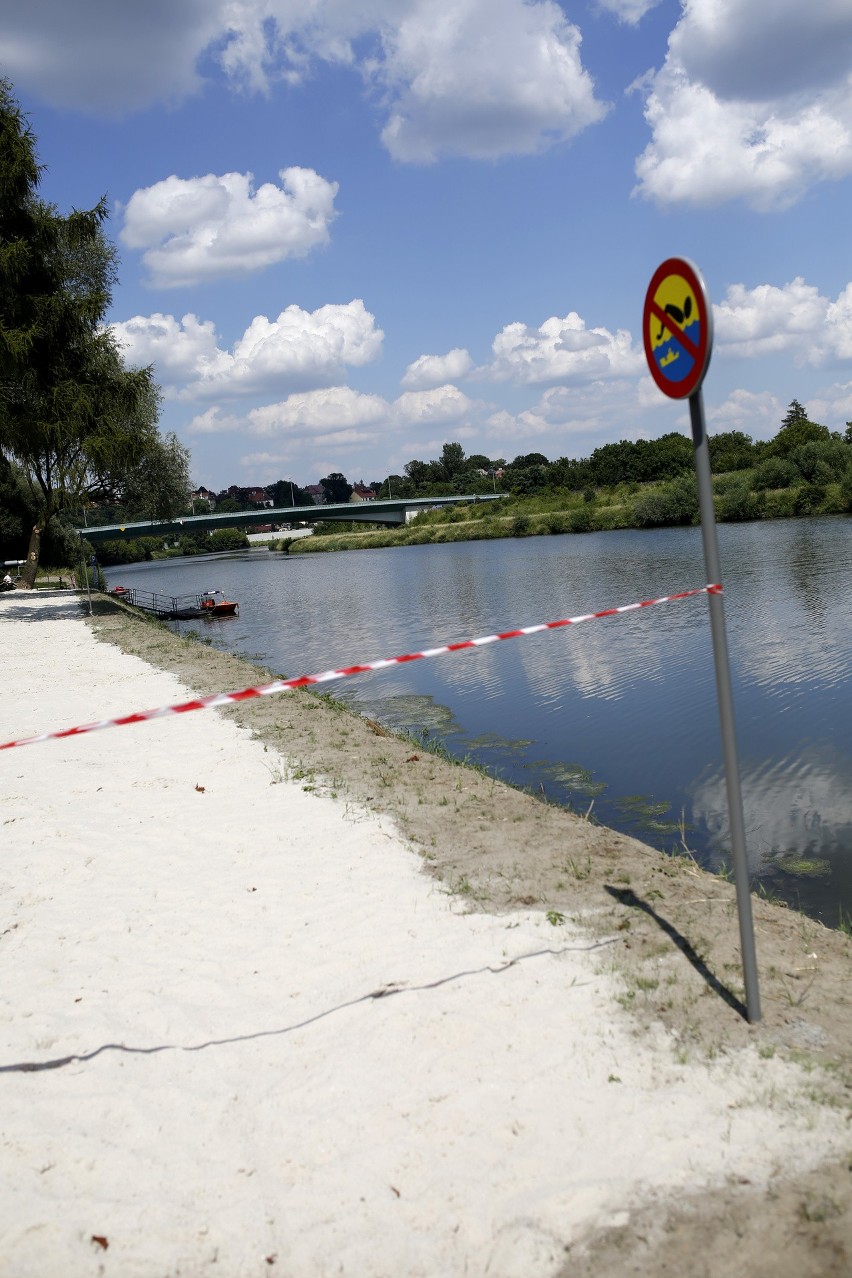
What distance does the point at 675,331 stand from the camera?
3896 mm

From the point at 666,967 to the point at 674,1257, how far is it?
1.68 m

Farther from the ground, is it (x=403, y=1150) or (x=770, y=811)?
(x=403, y=1150)

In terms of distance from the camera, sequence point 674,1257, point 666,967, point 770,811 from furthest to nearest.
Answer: point 770,811 → point 666,967 → point 674,1257

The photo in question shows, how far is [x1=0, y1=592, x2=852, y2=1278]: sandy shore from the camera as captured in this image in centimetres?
290

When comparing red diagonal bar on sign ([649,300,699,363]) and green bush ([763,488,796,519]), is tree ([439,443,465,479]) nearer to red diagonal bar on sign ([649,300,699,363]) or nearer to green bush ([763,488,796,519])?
green bush ([763,488,796,519])

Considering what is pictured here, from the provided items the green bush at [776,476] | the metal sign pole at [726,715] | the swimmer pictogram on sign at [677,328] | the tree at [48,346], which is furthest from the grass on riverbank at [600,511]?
the metal sign pole at [726,715]

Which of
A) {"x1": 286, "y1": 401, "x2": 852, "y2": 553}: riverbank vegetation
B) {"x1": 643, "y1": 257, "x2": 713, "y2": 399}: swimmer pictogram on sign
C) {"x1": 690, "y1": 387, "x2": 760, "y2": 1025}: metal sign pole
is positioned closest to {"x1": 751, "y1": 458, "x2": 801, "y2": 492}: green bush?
{"x1": 286, "y1": 401, "x2": 852, "y2": 553}: riverbank vegetation

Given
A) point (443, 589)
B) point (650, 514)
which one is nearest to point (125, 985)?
point (443, 589)

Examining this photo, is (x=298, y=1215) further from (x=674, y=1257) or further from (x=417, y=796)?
(x=417, y=796)

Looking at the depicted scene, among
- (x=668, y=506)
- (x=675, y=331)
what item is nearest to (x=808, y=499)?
(x=668, y=506)

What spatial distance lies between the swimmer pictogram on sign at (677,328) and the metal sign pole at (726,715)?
13 cm

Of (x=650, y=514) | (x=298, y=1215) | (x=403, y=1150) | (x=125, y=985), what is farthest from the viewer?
(x=650, y=514)

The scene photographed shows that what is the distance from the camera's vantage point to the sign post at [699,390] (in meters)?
3.72

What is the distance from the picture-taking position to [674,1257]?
2.71 m
